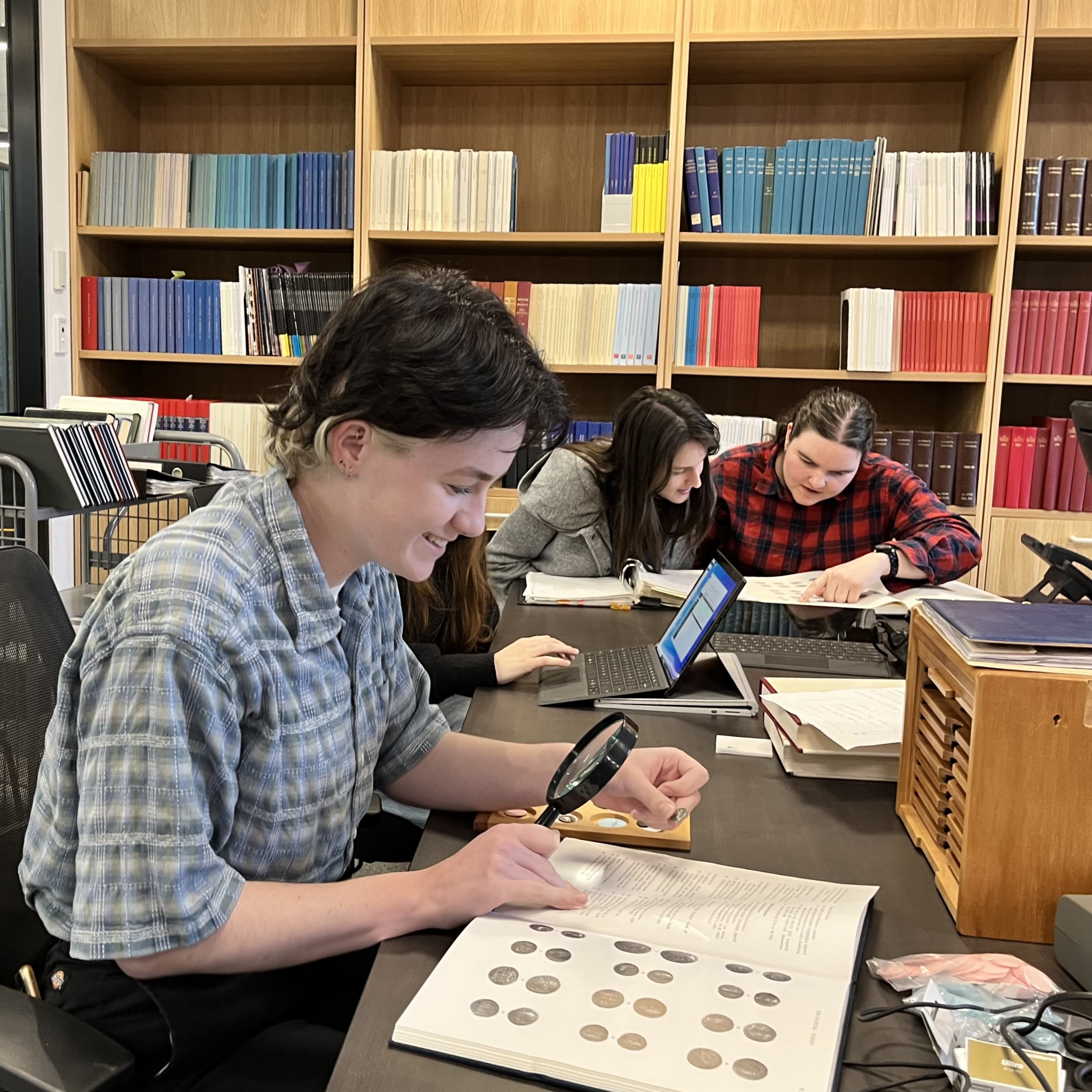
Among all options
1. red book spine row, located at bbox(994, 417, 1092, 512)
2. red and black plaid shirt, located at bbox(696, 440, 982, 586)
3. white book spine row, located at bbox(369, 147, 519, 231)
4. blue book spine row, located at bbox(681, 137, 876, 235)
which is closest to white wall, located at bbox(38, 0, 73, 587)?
white book spine row, located at bbox(369, 147, 519, 231)

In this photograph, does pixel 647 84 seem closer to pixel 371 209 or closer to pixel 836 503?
pixel 371 209

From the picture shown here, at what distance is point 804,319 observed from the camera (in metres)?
3.40

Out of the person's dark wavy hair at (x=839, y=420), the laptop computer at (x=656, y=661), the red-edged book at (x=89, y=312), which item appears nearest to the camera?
the laptop computer at (x=656, y=661)

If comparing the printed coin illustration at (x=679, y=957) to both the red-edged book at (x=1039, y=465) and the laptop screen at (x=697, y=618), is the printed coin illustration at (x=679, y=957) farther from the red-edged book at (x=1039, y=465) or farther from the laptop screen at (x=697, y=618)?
the red-edged book at (x=1039, y=465)

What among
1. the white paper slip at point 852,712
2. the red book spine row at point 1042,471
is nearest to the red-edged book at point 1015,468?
the red book spine row at point 1042,471

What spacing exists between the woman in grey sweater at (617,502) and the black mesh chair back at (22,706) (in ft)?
4.13

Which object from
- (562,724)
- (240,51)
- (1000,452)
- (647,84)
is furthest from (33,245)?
(1000,452)

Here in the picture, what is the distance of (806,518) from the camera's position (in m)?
2.54

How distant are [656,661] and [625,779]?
57cm

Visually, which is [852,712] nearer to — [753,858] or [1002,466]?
[753,858]

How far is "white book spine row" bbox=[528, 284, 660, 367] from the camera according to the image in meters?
3.19

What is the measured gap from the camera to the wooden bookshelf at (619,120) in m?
2.97

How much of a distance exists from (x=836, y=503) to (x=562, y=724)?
147 centimetres

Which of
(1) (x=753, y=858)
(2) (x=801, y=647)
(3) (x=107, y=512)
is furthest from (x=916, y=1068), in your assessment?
(3) (x=107, y=512)
